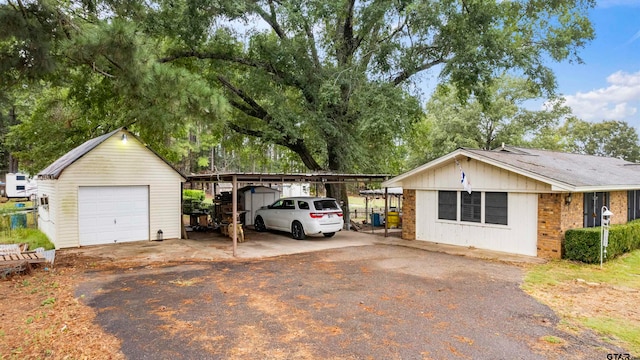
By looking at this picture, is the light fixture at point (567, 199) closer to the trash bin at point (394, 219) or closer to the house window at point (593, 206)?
the house window at point (593, 206)

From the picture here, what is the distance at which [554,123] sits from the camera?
29031 millimetres

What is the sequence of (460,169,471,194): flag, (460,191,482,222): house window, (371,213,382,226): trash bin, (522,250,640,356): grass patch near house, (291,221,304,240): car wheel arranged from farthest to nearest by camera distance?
1. (371,213,382,226): trash bin
2. (291,221,304,240): car wheel
3. (460,191,482,222): house window
4. (460,169,471,194): flag
5. (522,250,640,356): grass patch near house

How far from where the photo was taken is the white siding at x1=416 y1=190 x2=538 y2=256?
35.0 feet

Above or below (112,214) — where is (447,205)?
above

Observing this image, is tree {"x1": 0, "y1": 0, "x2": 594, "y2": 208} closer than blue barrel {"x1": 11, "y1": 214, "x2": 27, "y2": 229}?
Yes

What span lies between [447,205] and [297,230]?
5404 millimetres

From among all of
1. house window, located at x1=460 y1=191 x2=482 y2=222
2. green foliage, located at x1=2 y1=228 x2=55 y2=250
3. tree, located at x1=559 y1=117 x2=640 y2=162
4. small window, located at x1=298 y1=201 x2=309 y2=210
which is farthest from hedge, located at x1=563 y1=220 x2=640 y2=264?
tree, located at x1=559 y1=117 x2=640 y2=162

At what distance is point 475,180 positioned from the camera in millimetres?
11789

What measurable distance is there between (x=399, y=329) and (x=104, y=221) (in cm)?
1120

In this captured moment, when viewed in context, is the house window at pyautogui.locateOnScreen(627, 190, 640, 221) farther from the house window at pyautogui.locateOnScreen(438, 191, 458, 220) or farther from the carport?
the carport

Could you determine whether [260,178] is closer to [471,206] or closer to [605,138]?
[471,206]

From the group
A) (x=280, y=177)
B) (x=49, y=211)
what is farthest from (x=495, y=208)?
(x=49, y=211)

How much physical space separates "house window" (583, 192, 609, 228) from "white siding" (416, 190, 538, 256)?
82.2 inches

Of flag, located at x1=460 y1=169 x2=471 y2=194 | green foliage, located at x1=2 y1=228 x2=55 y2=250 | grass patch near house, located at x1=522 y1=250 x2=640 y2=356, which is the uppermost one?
flag, located at x1=460 y1=169 x2=471 y2=194
